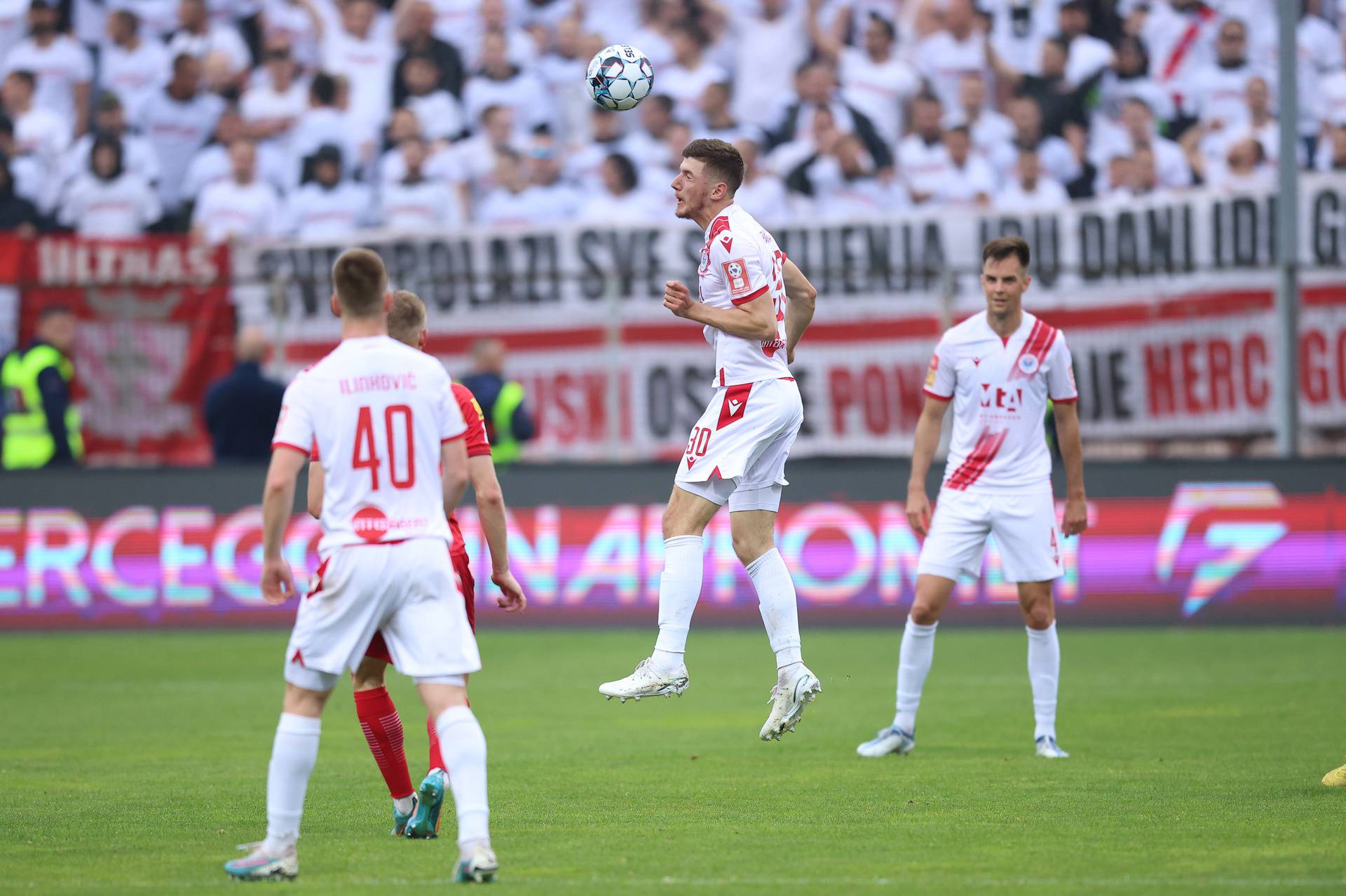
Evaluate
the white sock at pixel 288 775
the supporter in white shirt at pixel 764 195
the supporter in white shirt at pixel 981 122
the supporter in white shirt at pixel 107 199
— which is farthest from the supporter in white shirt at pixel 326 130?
the white sock at pixel 288 775

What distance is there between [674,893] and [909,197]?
13.8 metres

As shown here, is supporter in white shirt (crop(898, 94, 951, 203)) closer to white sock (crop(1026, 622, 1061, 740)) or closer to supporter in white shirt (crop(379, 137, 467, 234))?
supporter in white shirt (crop(379, 137, 467, 234))

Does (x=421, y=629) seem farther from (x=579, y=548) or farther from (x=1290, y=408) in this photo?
(x=1290, y=408)

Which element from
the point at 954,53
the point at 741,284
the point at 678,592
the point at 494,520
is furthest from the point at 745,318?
the point at 954,53

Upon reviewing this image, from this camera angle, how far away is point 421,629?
5863 millimetres

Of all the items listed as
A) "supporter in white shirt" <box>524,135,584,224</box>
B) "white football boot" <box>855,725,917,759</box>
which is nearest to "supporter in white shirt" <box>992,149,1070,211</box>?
"supporter in white shirt" <box>524,135,584,224</box>

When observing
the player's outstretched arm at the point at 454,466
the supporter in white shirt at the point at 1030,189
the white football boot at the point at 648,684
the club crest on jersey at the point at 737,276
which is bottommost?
the white football boot at the point at 648,684

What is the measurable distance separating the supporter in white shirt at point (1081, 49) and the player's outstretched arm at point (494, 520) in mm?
14083

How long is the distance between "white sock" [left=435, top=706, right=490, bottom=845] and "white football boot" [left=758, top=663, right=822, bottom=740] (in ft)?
6.77

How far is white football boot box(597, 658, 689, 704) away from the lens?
295 inches

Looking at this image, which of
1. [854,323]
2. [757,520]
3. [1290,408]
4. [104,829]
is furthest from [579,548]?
[104,829]

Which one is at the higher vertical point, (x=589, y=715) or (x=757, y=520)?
(x=757, y=520)

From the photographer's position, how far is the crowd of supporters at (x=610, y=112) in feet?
60.8

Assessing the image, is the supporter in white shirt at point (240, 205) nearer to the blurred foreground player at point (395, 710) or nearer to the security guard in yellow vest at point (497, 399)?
the security guard in yellow vest at point (497, 399)
